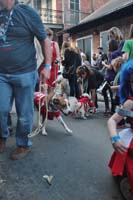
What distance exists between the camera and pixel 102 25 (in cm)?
2167

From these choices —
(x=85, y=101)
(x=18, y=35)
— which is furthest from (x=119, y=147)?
(x=85, y=101)

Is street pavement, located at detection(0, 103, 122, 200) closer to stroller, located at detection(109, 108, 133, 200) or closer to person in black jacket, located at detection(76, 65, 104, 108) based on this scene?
stroller, located at detection(109, 108, 133, 200)

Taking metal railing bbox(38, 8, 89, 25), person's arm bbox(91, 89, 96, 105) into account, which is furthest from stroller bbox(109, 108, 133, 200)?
metal railing bbox(38, 8, 89, 25)

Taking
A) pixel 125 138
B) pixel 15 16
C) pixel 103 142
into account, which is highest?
pixel 15 16

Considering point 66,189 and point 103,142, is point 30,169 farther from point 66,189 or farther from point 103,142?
point 103,142

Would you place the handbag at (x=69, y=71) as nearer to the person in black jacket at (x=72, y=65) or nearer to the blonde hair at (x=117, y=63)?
the person in black jacket at (x=72, y=65)

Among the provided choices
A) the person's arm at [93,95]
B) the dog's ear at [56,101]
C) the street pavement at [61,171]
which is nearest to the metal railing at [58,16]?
the person's arm at [93,95]

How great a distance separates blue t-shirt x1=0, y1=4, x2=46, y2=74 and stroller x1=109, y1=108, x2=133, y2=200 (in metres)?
1.33

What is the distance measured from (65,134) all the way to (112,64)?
2212 mm

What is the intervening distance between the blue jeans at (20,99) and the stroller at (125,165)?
4.04 feet

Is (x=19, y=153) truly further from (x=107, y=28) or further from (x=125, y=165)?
(x=107, y=28)

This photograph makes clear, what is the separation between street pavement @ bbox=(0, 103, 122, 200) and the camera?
3.58m

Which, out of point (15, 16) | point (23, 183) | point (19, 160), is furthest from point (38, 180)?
point (15, 16)

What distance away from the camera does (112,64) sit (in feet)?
24.7
